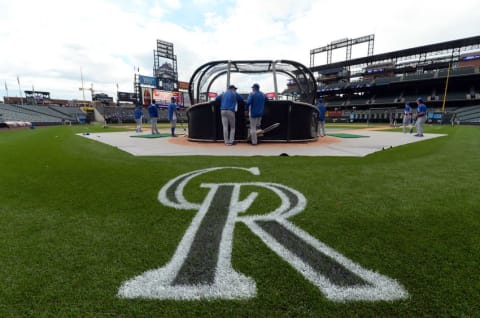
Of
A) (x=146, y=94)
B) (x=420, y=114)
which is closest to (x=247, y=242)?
(x=420, y=114)

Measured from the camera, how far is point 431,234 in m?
1.89

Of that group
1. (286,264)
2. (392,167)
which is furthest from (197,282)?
(392,167)

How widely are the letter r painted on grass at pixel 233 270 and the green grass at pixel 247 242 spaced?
0.20 feet

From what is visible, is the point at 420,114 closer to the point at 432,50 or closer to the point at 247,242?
the point at 247,242

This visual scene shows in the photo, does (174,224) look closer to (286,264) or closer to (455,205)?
(286,264)

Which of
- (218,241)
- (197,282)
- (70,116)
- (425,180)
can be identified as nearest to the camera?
(197,282)

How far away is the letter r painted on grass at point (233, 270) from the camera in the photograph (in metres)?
1.32

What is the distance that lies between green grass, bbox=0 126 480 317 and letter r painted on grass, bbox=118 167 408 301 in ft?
0.20

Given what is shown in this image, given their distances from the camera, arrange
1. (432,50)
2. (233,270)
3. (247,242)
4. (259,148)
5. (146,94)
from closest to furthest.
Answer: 1. (233,270)
2. (247,242)
3. (259,148)
4. (432,50)
5. (146,94)

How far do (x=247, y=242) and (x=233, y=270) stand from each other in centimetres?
35

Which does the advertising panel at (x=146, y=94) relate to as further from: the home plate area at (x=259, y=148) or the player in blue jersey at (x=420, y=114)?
the player in blue jersey at (x=420, y=114)

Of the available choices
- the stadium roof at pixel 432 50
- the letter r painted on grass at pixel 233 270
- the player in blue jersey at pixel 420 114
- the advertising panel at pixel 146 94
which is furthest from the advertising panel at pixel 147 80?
the letter r painted on grass at pixel 233 270

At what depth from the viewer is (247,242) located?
6.01 feet

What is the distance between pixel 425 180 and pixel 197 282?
369 cm
